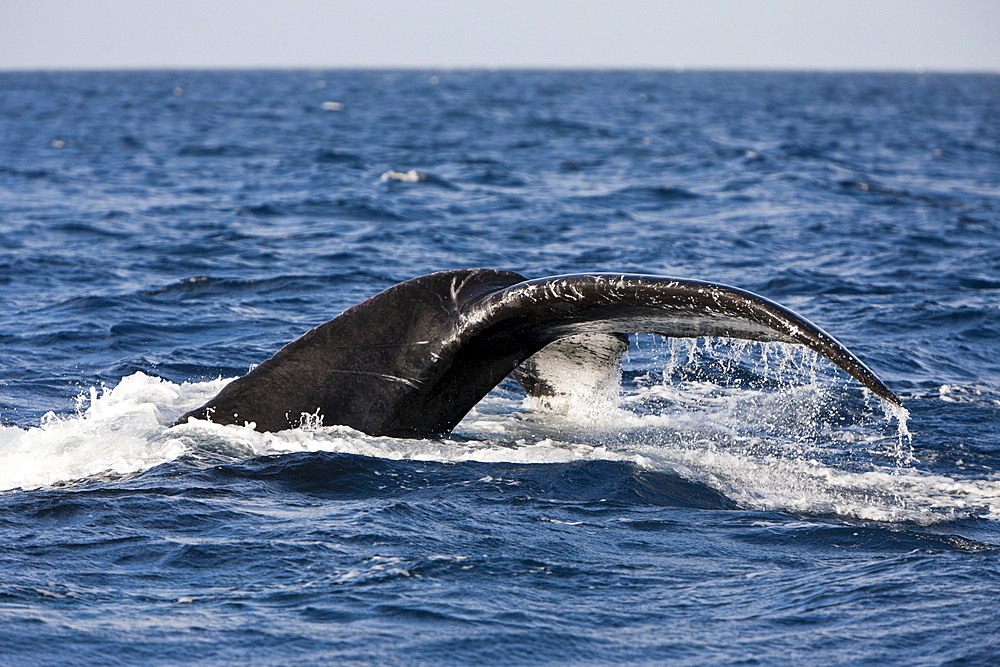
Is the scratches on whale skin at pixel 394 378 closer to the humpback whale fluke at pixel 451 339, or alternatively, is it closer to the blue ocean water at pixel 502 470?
the humpback whale fluke at pixel 451 339

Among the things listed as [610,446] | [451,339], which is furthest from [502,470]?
[451,339]

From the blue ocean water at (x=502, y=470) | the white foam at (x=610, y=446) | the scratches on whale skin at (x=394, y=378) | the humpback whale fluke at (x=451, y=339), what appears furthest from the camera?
the white foam at (x=610, y=446)

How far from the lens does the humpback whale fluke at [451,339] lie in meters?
5.09

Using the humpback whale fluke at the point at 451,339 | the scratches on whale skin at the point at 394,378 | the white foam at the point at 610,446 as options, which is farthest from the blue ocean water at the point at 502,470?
the scratches on whale skin at the point at 394,378

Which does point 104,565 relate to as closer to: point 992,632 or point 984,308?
point 992,632

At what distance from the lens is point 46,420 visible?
7.35 meters

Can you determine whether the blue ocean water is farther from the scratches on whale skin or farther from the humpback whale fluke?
the scratches on whale skin

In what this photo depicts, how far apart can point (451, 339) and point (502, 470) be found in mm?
1007

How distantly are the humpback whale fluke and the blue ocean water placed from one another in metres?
0.20

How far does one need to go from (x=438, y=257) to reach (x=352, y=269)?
123 centimetres

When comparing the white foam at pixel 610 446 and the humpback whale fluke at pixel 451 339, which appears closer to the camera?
the humpback whale fluke at pixel 451 339

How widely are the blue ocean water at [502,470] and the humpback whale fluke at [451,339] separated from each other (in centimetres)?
20

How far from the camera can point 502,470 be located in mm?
6230

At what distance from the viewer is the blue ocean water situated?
4.29 meters
